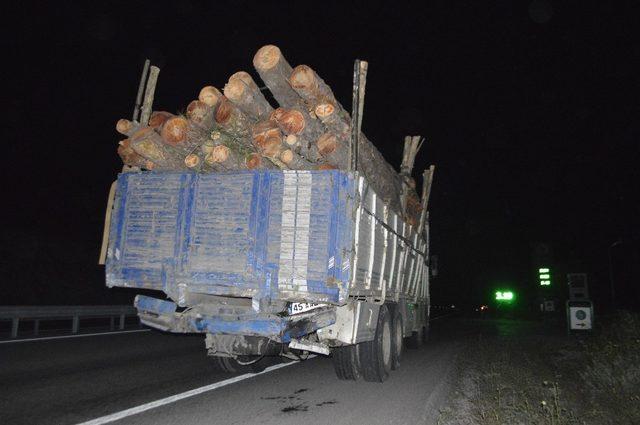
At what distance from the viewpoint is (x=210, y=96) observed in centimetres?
587

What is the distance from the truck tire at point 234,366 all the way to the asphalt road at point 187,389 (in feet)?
0.69

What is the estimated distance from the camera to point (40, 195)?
23.3m

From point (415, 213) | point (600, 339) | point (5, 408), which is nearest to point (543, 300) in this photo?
point (600, 339)

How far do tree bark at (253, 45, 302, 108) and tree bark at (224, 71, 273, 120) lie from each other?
190mm

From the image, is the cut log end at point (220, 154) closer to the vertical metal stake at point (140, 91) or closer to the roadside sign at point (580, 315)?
the vertical metal stake at point (140, 91)

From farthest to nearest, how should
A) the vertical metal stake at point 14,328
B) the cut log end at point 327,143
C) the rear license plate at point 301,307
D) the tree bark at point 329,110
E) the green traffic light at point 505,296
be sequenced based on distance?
the green traffic light at point 505,296 < the vertical metal stake at point 14,328 < the cut log end at point 327,143 < the tree bark at point 329,110 < the rear license plate at point 301,307

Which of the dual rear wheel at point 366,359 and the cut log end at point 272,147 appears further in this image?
the dual rear wheel at point 366,359

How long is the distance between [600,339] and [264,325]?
858 cm

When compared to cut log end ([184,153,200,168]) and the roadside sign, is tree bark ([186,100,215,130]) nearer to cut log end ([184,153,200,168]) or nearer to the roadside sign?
cut log end ([184,153,200,168])

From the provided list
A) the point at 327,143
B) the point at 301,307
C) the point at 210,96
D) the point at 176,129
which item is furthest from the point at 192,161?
the point at 301,307

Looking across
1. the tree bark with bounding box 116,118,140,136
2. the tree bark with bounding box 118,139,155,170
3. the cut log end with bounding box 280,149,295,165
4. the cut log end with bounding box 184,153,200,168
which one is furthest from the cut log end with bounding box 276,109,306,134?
the tree bark with bounding box 116,118,140,136

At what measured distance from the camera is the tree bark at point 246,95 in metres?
5.71

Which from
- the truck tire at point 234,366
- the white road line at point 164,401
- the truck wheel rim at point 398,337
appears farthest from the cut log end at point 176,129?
the truck wheel rim at point 398,337

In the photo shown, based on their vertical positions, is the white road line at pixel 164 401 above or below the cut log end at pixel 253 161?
below
